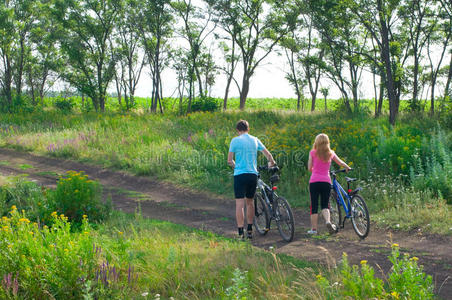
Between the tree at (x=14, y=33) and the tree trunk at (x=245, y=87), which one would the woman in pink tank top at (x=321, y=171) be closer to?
the tree trunk at (x=245, y=87)

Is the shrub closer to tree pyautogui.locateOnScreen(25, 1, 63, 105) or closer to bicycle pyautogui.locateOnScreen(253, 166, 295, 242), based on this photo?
bicycle pyautogui.locateOnScreen(253, 166, 295, 242)

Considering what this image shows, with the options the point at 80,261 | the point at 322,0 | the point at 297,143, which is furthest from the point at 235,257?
the point at 322,0

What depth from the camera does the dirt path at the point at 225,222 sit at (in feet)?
20.4

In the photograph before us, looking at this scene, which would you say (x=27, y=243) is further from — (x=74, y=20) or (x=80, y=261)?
(x=74, y=20)

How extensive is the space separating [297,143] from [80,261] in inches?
350

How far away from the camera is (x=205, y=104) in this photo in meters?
31.2

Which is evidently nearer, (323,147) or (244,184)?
(323,147)

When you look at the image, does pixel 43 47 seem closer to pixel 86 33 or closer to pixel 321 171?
pixel 86 33

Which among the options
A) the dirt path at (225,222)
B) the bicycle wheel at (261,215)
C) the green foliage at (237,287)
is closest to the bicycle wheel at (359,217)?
the dirt path at (225,222)

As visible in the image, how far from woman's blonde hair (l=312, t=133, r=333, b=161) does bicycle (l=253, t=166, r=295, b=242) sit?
779 millimetres

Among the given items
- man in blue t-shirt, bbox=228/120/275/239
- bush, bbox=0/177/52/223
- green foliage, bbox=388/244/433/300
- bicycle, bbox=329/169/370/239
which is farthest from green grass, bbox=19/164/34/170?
green foliage, bbox=388/244/433/300

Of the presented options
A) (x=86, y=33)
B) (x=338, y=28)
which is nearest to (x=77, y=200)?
(x=338, y=28)

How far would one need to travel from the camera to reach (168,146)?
15.8 m

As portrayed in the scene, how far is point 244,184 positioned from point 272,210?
76cm
